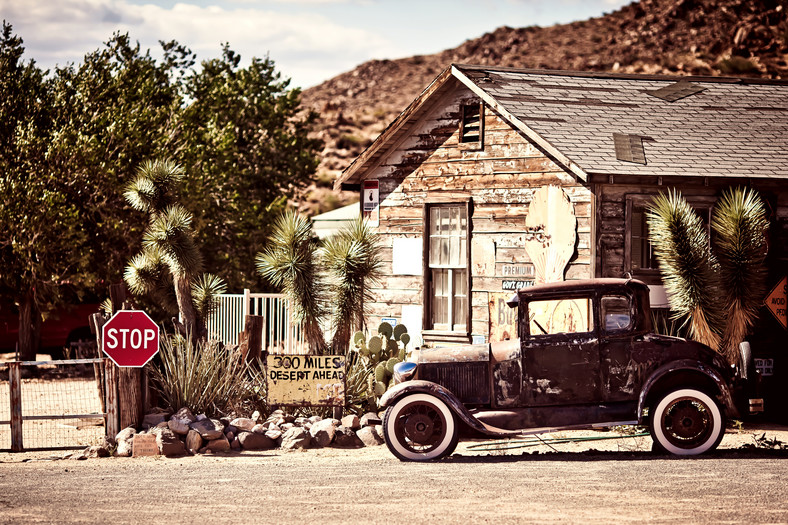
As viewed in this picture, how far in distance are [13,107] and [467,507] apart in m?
18.2

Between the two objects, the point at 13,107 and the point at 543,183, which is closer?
the point at 543,183

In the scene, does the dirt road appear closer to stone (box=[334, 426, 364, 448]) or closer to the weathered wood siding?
stone (box=[334, 426, 364, 448])

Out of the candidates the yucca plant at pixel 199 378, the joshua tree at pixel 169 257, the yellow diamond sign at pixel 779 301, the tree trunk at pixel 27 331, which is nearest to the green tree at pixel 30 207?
the tree trunk at pixel 27 331

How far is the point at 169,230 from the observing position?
15.3 meters

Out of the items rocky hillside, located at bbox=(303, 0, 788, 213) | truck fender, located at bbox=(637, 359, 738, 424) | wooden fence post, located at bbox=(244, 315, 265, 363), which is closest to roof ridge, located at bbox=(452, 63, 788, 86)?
wooden fence post, located at bbox=(244, 315, 265, 363)

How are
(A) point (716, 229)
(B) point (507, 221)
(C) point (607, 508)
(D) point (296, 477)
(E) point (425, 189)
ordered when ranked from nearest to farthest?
(C) point (607, 508)
(D) point (296, 477)
(A) point (716, 229)
(B) point (507, 221)
(E) point (425, 189)

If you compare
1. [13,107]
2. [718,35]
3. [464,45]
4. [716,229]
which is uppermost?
[464,45]

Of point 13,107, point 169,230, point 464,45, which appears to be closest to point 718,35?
point 464,45

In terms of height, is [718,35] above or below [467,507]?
above

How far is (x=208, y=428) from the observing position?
12039 millimetres

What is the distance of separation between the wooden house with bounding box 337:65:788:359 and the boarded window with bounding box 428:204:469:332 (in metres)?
0.02

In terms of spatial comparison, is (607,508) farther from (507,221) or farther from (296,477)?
(507,221)

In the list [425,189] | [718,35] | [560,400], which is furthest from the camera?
[718,35]

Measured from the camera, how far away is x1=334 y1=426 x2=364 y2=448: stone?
40.8 ft
